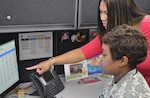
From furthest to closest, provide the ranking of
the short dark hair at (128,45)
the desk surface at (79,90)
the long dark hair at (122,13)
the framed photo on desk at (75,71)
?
1. the framed photo on desk at (75,71)
2. the desk surface at (79,90)
3. the long dark hair at (122,13)
4. the short dark hair at (128,45)

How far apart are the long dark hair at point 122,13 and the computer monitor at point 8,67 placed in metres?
0.51

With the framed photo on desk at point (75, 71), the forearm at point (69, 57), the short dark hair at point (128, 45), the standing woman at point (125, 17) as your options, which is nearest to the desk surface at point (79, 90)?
the framed photo on desk at point (75, 71)

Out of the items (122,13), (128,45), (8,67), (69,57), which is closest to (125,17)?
(122,13)

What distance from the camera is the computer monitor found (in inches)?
46.3

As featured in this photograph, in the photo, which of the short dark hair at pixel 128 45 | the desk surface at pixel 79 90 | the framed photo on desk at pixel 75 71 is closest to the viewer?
the short dark hair at pixel 128 45

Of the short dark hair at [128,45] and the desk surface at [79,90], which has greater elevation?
the short dark hair at [128,45]

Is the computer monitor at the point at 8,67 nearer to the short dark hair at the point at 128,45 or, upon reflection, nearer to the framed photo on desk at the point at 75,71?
the framed photo on desk at the point at 75,71

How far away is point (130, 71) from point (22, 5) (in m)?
0.57

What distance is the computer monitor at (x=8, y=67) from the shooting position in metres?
1.18

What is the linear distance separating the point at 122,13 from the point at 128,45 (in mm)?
235

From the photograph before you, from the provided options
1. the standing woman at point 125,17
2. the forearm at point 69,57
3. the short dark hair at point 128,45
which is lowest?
the forearm at point 69,57

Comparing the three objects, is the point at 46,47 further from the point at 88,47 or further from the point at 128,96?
the point at 128,96

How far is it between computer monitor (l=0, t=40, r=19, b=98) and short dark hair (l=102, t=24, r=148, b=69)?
0.52m

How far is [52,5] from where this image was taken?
1150mm
